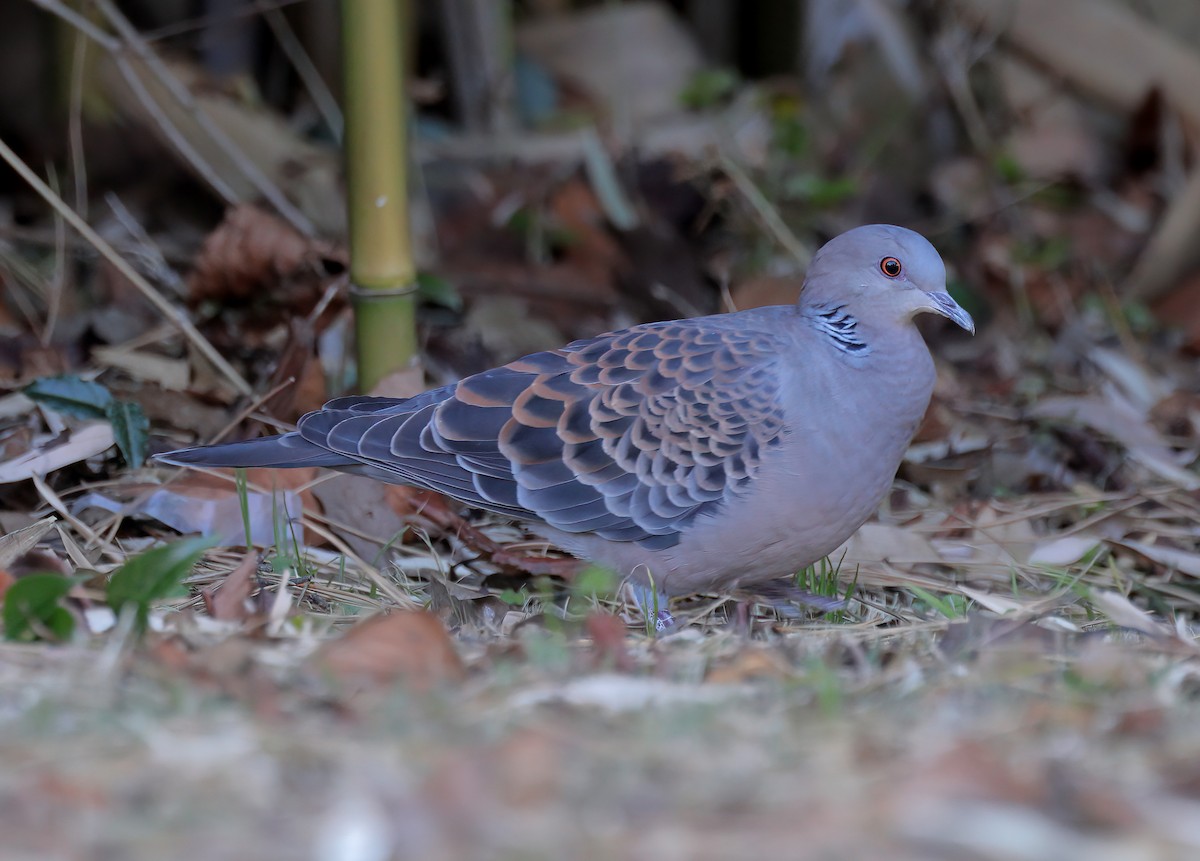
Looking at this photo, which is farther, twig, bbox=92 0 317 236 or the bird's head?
twig, bbox=92 0 317 236

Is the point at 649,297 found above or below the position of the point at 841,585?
above

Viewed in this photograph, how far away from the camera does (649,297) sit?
15.5ft

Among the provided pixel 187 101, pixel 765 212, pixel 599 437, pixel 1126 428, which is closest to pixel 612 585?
pixel 599 437

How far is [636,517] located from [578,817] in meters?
1.49

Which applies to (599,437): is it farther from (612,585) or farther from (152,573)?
(152,573)

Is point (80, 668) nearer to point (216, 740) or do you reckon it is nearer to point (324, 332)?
point (216, 740)

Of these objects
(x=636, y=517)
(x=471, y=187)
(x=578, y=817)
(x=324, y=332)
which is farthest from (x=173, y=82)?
(x=578, y=817)

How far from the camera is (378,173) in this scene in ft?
11.5

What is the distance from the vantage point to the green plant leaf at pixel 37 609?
2258mm

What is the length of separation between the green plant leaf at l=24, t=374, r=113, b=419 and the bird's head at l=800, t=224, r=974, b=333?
185 cm

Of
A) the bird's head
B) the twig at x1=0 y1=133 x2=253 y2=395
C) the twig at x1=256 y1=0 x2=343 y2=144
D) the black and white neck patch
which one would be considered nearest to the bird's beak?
the bird's head

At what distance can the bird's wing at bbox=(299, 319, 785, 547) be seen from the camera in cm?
307

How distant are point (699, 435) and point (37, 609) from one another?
1.39 meters

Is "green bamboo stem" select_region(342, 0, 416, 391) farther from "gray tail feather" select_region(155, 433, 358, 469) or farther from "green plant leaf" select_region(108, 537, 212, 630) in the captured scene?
"green plant leaf" select_region(108, 537, 212, 630)
